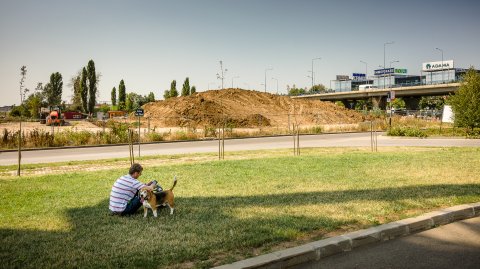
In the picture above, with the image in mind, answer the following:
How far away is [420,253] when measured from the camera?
4977 mm

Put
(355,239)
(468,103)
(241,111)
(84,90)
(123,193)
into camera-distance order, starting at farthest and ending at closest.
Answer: (84,90), (241,111), (468,103), (123,193), (355,239)

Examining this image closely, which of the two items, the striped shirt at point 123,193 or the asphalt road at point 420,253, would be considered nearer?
→ the asphalt road at point 420,253

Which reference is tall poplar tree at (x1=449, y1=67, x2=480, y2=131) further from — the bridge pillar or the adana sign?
the adana sign

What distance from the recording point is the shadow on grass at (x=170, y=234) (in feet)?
15.0

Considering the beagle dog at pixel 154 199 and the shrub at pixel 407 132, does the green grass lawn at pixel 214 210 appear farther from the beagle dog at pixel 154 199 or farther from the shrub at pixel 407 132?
the shrub at pixel 407 132

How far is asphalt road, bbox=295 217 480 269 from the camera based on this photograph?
4.59m

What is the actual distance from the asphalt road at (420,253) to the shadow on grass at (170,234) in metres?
0.76

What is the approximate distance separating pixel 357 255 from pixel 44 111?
5750cm

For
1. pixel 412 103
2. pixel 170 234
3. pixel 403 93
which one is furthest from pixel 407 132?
pixel 412 103

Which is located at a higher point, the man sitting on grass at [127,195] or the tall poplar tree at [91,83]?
the tall poplar tree at [91,83]

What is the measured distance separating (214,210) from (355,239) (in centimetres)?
269

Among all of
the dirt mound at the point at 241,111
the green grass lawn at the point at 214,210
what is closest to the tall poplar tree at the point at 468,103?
the green grass lawn at the point at 214,210

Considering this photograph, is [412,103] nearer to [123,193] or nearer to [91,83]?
[91,83]

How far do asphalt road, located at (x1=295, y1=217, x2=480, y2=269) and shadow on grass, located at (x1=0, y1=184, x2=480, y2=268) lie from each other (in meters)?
0.76
